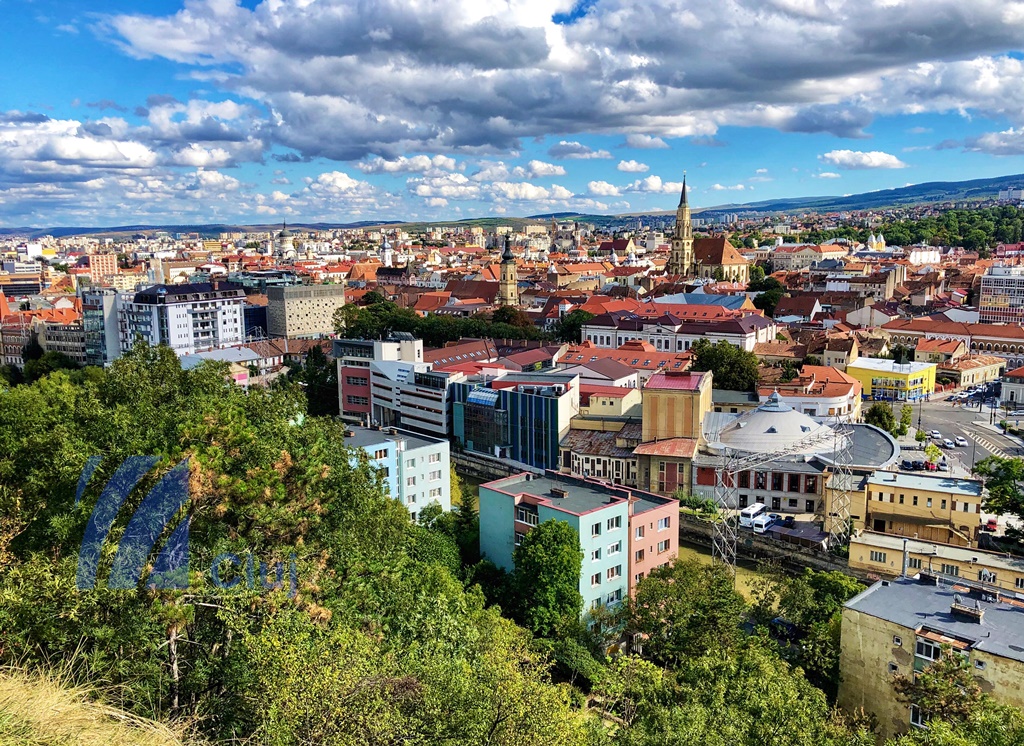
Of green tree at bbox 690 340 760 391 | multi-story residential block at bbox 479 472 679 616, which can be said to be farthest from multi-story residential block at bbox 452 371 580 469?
multi-story residential block at bbox 479 472 679 616

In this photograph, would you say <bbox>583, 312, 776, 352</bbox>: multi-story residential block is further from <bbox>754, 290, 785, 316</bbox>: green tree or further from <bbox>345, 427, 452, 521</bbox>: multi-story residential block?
<bbox>345, 427, 452, 521</bbox>: multi-story residential block

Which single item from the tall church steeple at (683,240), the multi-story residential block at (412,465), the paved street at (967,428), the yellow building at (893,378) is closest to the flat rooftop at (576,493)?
the multi-story residential block at (412,465)

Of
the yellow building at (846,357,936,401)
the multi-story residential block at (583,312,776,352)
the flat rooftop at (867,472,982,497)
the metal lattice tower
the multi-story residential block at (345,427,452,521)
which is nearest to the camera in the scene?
the flat rooftop at (867,472,982,497)

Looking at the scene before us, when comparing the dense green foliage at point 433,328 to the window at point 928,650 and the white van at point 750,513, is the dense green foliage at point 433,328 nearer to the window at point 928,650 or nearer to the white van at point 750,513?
the white van at point 750,513

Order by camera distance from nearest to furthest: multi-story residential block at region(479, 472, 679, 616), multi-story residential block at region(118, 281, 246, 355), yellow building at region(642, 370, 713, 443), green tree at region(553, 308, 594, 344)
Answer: multi-story residential block at region(479, 472, 679, 616) → yellow building at region(642, 370, 713, 443) → multi-story residential block at region(118, 281, 246, 355) → green tree at region(553, 308, 594, 344)

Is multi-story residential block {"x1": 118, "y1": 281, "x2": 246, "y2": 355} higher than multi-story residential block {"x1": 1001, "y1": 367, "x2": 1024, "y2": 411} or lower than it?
higher

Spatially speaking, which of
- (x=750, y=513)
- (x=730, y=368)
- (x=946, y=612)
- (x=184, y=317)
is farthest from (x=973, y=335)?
(x=184, y=317)

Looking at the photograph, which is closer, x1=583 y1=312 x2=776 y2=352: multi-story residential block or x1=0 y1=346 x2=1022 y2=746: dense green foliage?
x1=0 y1=346 x2=1022 y2=746: dense green foliage

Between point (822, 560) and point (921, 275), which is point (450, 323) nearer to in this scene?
point (822, 560)
